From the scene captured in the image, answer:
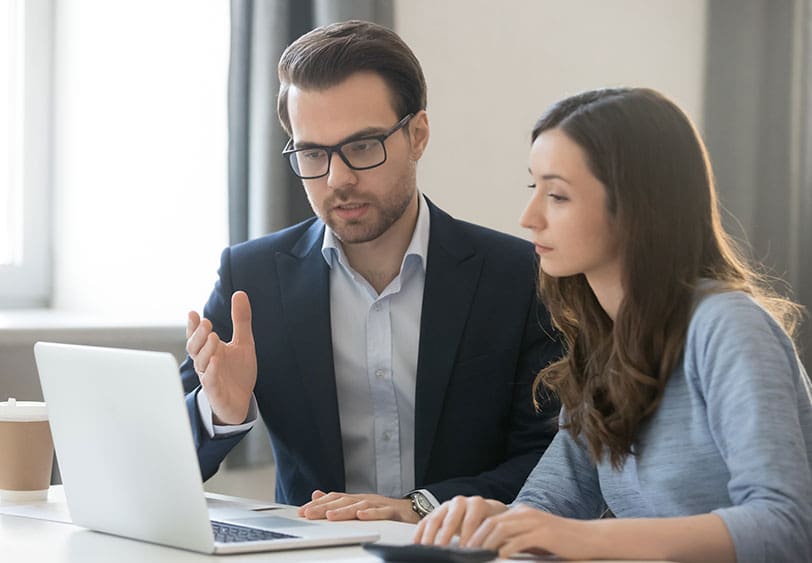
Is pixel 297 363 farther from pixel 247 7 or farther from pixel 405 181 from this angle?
pixel 247 7

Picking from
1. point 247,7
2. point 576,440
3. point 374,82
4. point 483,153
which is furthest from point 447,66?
point 576,440

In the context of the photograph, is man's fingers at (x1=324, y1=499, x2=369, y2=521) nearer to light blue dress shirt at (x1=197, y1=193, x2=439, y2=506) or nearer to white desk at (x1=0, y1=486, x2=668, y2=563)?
white desk at (x1=0, y1=486, x2=668, y2=563)

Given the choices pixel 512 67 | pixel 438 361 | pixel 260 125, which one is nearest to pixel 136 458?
pixel 438 361

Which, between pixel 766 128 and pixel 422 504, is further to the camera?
pixel 766 128

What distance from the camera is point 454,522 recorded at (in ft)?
4.33

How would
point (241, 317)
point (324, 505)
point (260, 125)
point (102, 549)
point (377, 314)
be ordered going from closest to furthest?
point (102, 549)
point (324, 505)
point (241, 317)
point (377, 314)
point (260, 125)

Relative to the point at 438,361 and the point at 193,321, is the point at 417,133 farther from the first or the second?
the point at 193,321

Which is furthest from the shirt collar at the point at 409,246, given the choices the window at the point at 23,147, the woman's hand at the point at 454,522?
the window at the point at 23,147

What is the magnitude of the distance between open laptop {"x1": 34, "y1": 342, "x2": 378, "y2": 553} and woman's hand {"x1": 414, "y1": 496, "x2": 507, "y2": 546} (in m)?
0.10

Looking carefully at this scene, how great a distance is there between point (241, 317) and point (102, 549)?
0.48 meters

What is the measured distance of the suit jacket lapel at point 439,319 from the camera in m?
2.00

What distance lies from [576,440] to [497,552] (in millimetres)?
454

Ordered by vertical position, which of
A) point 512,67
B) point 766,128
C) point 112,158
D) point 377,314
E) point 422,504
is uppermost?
point 512,67

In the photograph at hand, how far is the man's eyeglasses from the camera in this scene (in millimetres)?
1976
